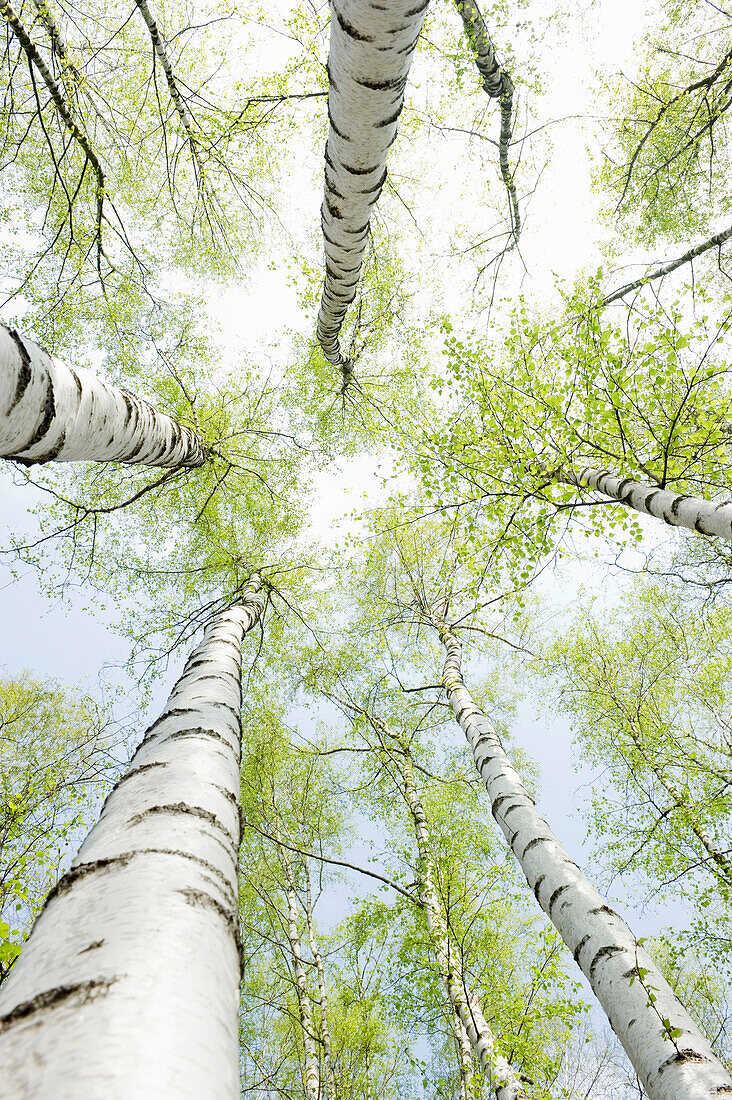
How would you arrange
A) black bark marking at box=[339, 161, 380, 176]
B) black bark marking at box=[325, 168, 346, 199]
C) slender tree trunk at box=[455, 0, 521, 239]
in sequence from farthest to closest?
slender tree trunk at box=[455, 0, 521, 239]
black bark marking at box=[325, 168, 346, 199]
black bark marking at box=[339, 161, 380, 176]

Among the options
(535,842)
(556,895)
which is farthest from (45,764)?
(556,895)

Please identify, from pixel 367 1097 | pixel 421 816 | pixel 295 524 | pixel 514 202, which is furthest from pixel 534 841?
pixel 514 202

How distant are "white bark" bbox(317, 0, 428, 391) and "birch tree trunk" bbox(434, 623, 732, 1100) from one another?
4113 millimetres

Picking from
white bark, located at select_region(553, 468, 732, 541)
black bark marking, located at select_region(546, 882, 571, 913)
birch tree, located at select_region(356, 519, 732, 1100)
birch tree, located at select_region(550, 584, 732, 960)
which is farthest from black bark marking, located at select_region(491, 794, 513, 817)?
birch tree, located at select_region(550, 584, 732, 960)

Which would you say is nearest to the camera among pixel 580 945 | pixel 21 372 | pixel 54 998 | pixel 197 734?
pixel 54 998

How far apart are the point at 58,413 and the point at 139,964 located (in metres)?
2.39

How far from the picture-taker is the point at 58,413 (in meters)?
2.39

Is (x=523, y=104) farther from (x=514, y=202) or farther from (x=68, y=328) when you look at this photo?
(x=68, y=328)

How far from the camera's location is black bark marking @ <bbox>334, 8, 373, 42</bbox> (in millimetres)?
2182

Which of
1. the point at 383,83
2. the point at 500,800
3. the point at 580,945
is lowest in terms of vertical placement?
the point at 580,945

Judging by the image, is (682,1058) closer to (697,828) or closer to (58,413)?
(58,413)

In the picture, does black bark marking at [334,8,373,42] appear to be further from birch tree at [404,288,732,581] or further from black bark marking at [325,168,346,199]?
birch tree at [404,288,732,581]

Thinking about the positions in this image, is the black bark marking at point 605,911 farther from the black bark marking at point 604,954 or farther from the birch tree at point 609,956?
the black bark marking at point 604,954

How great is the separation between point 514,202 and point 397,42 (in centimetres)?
615
